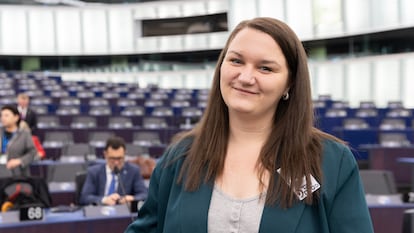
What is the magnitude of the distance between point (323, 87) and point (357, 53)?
172 cm

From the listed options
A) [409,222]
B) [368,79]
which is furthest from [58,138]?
[368,79]

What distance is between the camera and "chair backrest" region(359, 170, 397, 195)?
16.5 ft

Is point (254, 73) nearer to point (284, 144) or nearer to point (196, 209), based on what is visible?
point (284, 144)

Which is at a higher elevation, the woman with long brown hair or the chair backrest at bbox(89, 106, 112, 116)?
the woman with long brown hair

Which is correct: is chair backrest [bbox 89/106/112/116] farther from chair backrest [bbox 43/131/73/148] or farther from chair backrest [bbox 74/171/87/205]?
chair backrest [bbox 74/171/87/205]

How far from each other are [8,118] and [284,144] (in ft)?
17.0

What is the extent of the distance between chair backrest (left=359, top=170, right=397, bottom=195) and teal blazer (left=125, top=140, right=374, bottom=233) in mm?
3919

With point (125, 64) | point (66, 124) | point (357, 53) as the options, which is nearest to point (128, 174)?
point (66, 124)

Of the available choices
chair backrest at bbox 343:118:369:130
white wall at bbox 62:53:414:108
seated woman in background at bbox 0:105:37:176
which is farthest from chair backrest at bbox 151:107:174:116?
seated woman in background at bbox 0:105:37:176

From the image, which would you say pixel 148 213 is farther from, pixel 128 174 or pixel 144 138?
pixel 144 138

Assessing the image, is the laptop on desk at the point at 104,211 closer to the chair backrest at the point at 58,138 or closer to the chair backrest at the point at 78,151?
the chair backrest at the point at 78,151

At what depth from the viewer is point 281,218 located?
121cm

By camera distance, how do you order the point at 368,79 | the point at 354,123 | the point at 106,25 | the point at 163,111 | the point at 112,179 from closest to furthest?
the point at 112,179, the point at 354,123, the point at 163,111, the point at 368,79, the point at 106,25

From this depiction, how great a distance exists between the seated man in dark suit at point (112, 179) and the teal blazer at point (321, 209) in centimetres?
379
